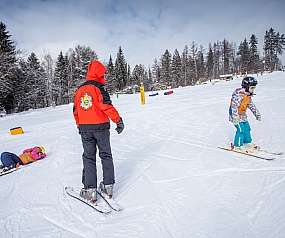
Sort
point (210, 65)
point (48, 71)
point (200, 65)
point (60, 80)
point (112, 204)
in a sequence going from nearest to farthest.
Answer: point (112, 204) → point (48, 71) → point (60, 80) → point (200, 65) → point (210, 65)

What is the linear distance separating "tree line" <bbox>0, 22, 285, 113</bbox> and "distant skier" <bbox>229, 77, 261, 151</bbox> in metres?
20.5

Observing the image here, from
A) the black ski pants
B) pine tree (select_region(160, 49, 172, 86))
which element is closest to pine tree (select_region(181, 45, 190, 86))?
pine tree (select_region(160, 49, 172, 86))

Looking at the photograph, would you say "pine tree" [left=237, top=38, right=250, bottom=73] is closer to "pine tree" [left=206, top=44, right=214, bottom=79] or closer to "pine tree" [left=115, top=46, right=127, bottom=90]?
"pine tree" [left=206, top=44, right=214, bottom=79]

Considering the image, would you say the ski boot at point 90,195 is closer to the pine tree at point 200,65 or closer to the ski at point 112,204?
the ski at point 112,204

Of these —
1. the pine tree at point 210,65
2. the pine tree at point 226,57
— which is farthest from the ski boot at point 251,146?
the pine tree at point 226,57

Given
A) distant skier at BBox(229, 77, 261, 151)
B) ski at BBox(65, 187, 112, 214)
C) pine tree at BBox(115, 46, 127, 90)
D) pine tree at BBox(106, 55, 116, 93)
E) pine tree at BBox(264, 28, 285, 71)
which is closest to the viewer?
ski at BBox(65, 187, 112, 214)

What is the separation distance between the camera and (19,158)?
4488 millimetres

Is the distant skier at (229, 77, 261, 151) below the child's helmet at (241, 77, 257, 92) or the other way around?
below

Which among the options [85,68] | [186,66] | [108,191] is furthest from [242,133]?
[186,66]

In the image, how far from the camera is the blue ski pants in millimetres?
4551

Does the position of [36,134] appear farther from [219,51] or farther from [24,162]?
[219,51]

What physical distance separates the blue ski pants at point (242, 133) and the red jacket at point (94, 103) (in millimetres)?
3199

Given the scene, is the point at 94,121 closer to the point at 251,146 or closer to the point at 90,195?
the point at 90,195

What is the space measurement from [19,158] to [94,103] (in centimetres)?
303
